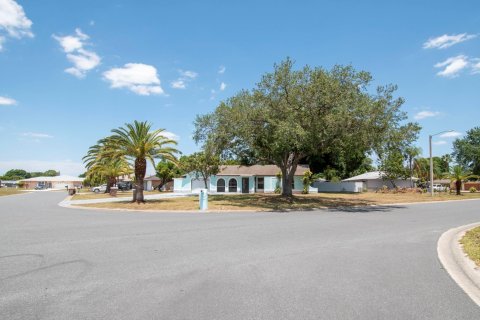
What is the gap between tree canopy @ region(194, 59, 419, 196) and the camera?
74.3 feet

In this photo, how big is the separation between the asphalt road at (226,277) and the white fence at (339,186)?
151 ft

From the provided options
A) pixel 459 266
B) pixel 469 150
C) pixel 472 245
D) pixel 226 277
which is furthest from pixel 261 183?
pixel 469 150

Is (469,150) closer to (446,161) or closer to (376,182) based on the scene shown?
(446,161)

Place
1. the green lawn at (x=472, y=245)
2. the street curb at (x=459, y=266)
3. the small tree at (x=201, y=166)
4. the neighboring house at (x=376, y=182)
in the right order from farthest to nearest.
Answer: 1. the neighboring house at (x=376, y=182)
2. the small tree at (x=201, y=166)
3. the green lawn at (x=472, y=245)
4. the street curb at (x=459, y=266)

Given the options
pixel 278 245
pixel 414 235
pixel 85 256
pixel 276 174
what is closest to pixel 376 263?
pixel 278 245

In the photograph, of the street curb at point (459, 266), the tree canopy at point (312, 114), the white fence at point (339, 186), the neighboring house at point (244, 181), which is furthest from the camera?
the white fence at point (339, 186)

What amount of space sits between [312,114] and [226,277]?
19.0 meters

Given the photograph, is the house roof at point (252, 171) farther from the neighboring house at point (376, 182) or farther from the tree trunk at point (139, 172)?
the tree trunk at point (139, 172)

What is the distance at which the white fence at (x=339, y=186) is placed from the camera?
182 feet

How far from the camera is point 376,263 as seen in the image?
7371mm

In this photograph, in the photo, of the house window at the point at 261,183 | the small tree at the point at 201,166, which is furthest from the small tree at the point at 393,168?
the small tree at the point at 201,166

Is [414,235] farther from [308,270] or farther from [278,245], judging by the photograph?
[308,270]

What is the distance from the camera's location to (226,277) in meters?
6.20

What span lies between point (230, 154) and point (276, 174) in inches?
786
